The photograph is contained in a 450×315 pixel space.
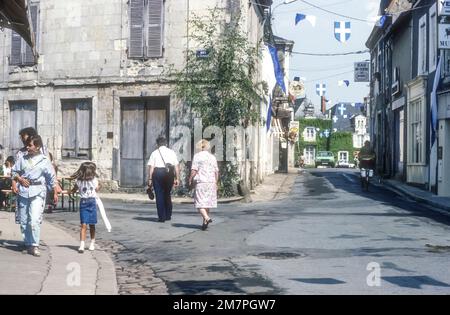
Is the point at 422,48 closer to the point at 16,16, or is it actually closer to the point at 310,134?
the point at 16,16

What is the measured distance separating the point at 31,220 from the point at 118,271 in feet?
5.02

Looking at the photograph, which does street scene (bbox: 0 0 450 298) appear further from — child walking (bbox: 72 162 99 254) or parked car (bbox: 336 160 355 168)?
parked car (bbox: 336 160 355 168)

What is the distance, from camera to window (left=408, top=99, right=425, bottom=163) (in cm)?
2085

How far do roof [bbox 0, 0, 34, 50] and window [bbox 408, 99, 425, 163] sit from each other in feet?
48.9

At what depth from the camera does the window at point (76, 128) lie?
65.6 feet

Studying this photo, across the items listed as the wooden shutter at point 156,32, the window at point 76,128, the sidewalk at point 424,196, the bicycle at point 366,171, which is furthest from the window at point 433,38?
the window at point 76,128

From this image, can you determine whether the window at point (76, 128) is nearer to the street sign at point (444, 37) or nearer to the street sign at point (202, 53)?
the street sign at point (202, 53)

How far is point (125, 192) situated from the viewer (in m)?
19.4

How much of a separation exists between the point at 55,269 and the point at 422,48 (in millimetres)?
18080

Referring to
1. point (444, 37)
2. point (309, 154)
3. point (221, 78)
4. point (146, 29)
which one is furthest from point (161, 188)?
point (309, 154)

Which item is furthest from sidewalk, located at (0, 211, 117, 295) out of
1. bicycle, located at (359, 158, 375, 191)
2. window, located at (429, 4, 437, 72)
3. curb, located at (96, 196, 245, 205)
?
window, located at (429, 4, 437, 72)

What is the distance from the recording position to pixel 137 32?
19.2 metres
